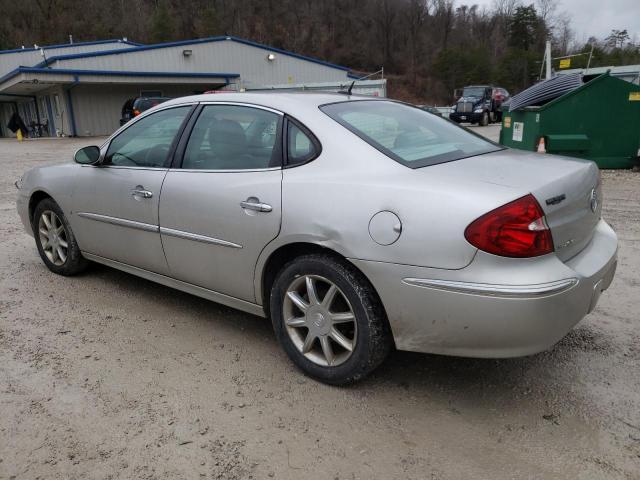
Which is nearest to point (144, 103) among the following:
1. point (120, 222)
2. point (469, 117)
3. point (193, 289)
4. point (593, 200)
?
point (469, 117)

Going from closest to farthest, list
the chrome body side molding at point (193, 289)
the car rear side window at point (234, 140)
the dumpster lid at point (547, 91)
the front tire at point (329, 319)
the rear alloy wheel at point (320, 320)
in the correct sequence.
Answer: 1. the front tire at point (329, 319)
2. the rear alloy wheel at point (320, 320)
3. the car rear side window at point (234, 140)
4. the chrome body side molding at point (193, 289)
5. the dumpster lid at point (547, 91)

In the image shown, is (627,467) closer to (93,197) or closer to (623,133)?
(93,197)

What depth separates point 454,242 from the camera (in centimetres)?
233

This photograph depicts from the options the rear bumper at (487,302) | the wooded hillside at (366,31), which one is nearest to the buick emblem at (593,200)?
the rear bumper at (487,302)

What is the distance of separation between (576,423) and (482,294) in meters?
0.87

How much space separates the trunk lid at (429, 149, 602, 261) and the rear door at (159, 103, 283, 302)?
38.6 inches

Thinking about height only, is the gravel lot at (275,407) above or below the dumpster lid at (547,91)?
below

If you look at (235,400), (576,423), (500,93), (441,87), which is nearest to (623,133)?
(576,423)

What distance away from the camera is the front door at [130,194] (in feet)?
12.0

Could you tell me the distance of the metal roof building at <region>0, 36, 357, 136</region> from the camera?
28859mm

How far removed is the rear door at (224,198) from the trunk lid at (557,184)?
3.22 ft

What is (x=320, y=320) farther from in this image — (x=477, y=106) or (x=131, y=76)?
(x=131, y=76)

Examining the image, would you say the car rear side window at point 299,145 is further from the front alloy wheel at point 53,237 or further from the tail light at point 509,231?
the front alloy wheel at point 53,237

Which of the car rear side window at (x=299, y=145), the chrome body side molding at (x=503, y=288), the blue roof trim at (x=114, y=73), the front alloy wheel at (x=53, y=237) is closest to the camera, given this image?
the chrome body side molding at (x=503, y=288)
